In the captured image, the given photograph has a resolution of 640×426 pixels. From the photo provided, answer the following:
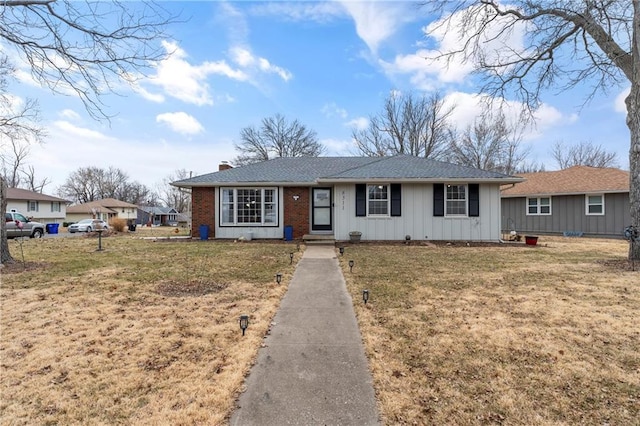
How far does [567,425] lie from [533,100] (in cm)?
1311

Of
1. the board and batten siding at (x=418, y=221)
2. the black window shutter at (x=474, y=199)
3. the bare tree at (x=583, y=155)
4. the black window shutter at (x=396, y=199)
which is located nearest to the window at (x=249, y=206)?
the board and batten siding at (x=418, y=221)

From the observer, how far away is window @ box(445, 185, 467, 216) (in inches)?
491

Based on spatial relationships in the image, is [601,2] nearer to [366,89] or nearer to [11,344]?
[366,89]

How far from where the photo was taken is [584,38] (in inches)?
411

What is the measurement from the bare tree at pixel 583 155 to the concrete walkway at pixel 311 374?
41270 mm

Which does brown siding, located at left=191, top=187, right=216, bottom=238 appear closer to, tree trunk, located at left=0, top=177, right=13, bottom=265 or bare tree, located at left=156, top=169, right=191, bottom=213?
tree trunk, located at left=0, top=177, right=13, bottom=265

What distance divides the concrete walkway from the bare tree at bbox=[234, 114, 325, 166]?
31.8 metres

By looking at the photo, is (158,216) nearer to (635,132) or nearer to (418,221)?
(418,221)

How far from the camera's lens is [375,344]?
11.1ft

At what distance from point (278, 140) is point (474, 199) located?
2719 centimetres

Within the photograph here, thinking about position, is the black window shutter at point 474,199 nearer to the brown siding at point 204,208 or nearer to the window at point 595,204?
the window at point 595,204

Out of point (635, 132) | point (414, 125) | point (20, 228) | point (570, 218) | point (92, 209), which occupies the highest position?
point (414, 125)

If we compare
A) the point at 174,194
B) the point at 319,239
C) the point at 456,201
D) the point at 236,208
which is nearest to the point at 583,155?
the point at 456,201

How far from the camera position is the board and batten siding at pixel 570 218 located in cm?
1555
